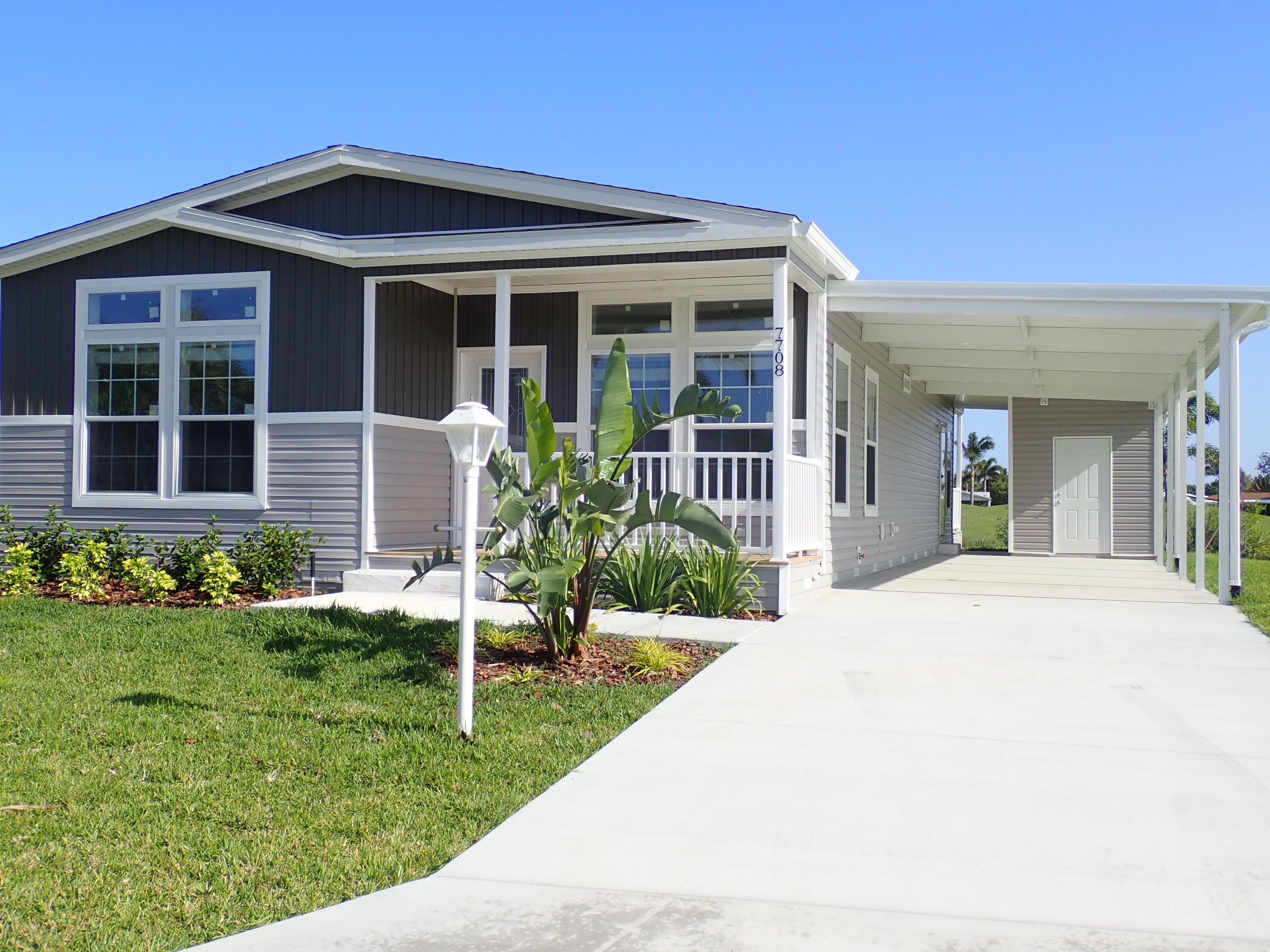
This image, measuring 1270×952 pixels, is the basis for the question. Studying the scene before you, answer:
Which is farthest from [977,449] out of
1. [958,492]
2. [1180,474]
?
[1180,474]

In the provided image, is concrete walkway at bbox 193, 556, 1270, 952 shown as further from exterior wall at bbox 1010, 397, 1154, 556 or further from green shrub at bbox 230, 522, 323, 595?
exterior wall at bbox 1010, 397, 1154, 556

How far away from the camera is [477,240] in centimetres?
1036

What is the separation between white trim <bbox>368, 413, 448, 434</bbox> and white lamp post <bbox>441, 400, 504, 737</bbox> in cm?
488

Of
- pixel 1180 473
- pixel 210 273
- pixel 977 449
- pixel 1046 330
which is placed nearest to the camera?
pixel 210 273

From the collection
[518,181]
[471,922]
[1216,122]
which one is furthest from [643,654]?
[1216,122]

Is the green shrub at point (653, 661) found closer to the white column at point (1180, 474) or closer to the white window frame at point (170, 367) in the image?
the white window frame at point (170, 367)

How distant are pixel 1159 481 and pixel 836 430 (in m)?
8.55

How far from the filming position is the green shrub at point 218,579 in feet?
31.4

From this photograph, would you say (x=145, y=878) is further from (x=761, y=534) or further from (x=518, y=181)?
(x=518, y=181)

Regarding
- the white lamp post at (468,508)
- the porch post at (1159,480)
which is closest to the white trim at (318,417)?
the white lamp post at (468,508)

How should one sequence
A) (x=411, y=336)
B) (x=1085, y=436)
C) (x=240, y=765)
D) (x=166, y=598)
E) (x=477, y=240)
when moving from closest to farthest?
1. (x=240, y=765)
2. (x=166, y=598)
3. (x=477, y=240)
4. (x=411, y=336)
5. (x=1085, y=436)

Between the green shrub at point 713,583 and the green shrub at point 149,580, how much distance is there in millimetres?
4530

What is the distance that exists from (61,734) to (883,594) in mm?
8369

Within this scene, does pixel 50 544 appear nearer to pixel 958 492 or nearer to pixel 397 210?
pixel 397 210
